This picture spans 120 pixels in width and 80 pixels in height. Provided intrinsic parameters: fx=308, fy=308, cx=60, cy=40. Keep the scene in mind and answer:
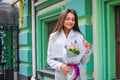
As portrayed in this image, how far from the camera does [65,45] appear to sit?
265 centimetres

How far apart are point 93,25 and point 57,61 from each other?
165 centimetres

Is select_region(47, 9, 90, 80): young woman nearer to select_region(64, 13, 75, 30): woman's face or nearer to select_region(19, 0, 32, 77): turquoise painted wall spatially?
select_region(64, 13, 75, 30): woman's face

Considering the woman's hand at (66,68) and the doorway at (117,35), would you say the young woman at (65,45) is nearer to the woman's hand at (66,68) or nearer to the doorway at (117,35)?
the woman's hand at (66,68)

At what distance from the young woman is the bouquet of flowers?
0.7 inches

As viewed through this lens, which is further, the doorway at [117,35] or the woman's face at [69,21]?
the doorway at [117,35]

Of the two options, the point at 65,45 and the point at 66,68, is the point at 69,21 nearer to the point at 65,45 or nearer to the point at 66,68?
the point at 65,45

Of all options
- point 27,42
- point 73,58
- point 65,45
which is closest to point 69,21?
point 65,45

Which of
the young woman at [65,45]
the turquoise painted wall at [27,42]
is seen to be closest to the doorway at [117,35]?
the young woman at [65,45]

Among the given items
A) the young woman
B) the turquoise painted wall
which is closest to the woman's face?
the young woman

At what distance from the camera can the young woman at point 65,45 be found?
8.71ft

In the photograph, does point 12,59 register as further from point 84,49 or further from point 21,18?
point 84,49

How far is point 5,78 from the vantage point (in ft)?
26.3

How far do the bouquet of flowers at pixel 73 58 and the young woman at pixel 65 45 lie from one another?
2 centimetres

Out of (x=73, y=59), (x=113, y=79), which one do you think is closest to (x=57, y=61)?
(x=73, y=59)
